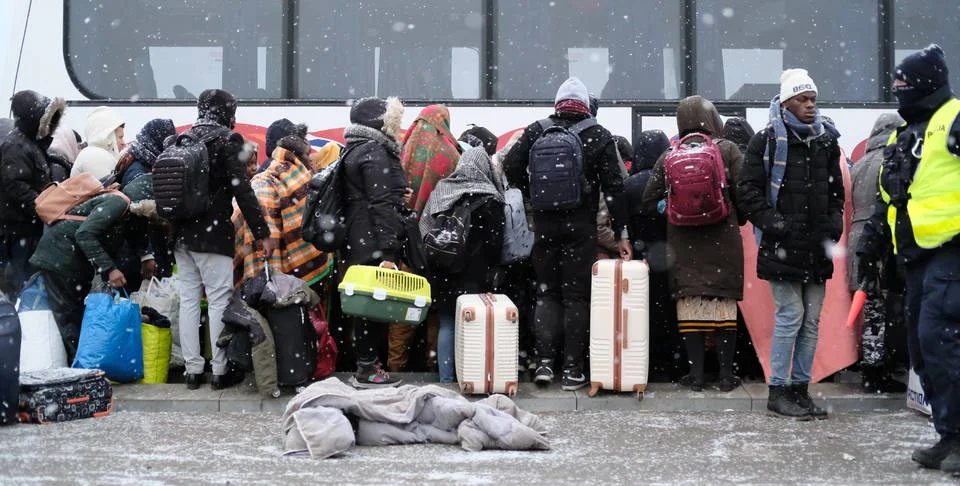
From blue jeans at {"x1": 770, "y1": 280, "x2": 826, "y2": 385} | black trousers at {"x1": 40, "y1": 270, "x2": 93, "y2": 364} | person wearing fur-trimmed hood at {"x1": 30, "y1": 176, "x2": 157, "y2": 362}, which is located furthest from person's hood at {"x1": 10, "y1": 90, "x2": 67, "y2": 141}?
blue jeans at {"x1": 770, "y1": 280, "x2": 826, "y2": 385}

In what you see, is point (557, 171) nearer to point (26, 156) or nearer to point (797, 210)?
point (797, 210)

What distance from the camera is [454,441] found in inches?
265

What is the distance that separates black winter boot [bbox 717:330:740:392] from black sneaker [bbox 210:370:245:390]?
3.43 meters

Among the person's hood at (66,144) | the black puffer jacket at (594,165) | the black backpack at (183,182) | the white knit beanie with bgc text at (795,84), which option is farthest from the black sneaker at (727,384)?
the person's hood at (66,144)

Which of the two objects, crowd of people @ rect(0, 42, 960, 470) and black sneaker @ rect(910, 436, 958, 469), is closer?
black sneaker @ rect(910, 436, 958, 469)

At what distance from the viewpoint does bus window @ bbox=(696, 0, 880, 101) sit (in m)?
11.0

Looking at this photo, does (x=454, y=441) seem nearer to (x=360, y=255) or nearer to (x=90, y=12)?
(x=360, y=255)

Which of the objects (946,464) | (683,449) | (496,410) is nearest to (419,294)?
(496,410)

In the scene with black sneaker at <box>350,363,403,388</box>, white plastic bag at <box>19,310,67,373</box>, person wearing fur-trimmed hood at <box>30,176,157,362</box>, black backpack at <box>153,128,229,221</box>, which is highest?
black backpack at <box>153,128,229,221</box>

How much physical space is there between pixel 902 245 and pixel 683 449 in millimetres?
1638

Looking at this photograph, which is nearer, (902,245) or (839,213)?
(902,245)

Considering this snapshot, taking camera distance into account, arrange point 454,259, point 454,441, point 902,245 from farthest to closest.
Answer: point 454,259
point 454,441
point 902,245

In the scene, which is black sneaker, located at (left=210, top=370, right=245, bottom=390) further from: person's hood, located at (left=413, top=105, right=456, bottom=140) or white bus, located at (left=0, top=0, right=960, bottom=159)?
white bus, located at (left=0, top=0, right=960, bottom=159)

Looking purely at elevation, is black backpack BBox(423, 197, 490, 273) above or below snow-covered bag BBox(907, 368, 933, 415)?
above
